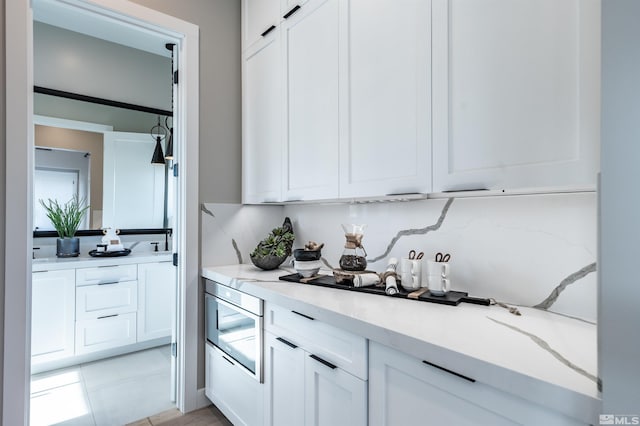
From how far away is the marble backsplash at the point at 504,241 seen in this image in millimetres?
1147

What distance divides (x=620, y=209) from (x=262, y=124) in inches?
75.8

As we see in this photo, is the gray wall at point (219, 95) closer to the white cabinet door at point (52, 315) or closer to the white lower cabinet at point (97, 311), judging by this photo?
the white lower cabinet at point (97, 311)

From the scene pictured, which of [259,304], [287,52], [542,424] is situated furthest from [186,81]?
[542,424]

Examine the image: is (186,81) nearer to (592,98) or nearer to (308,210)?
(308,210)

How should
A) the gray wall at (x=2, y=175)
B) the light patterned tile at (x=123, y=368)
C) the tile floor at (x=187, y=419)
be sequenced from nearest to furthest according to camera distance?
the gray wall at (x=2, y=175)
the tile floor at (x=187, y=419)
the light patterned tile at (x=123, y=368)

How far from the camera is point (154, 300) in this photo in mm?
3129

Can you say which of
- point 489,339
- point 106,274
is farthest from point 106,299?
point 489,339

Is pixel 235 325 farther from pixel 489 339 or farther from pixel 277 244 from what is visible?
pixel 489 339

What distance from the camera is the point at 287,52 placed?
194cm

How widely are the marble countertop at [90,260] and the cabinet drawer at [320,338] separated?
2.00 m

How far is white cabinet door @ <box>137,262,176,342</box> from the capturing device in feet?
10.0

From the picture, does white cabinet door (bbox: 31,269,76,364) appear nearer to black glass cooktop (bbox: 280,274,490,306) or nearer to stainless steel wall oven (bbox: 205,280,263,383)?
stainless steel wall oven (bbox: 205,280,263,383)

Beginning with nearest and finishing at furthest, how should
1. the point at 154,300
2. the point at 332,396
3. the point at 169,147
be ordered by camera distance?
1. the point at 332,396
2. the point at 154,300
3. the point at 169,147

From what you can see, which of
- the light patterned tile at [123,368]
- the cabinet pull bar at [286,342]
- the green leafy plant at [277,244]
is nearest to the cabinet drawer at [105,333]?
the light patterned tile at [123,368]
